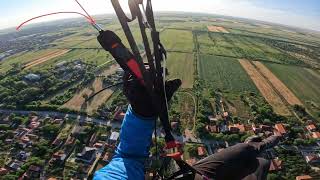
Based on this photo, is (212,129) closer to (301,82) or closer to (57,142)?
(57,142)

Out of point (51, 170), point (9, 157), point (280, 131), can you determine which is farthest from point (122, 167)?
point (280, 131)

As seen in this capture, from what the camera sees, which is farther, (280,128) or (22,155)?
(280,128)

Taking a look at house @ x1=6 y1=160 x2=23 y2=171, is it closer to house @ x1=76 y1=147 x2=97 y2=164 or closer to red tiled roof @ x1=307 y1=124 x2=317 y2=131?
house @ x1=76 y1=147 x2=97 y2=164

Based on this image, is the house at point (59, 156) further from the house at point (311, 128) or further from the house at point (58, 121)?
the house at point (311, 128)

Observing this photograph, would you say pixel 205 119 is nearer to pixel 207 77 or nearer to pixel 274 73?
pixel 207 77

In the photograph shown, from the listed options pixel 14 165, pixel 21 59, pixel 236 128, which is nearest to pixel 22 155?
pixel 14 165

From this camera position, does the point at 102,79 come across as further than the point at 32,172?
Yes

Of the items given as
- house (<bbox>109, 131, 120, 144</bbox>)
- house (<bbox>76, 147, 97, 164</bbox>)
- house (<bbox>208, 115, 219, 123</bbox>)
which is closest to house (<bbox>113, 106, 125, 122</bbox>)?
house (<bbox>109, 131, 120, 144</bbox>)
